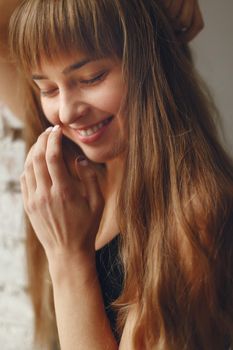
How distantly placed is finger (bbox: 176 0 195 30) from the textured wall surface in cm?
33

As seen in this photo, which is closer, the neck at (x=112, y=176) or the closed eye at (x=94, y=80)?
the closed eye at (x=94, y=80)

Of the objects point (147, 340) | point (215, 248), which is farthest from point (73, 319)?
point (215, 248)

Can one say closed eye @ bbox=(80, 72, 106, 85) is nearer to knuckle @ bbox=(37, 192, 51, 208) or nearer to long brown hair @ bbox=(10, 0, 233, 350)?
long brown hair @ bbox=(10, 0, 233, 350)

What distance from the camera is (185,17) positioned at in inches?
26.1

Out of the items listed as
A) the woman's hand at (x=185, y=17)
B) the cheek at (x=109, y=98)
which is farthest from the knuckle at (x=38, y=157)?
the woman's hand at (x=185, y=17)

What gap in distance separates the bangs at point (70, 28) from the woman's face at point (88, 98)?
0.01 m

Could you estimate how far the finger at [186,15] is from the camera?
658 mm

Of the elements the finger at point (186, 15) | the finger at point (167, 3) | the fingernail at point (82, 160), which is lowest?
the fingernail at point (82, 160)

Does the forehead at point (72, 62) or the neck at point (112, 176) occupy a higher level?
the forehead at point (72, 62)

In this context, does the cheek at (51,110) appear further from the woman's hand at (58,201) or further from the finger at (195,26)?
the finger at (195,26)

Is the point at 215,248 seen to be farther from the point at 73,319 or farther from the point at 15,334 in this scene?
the point at 15,334

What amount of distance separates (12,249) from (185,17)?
19.4 inches

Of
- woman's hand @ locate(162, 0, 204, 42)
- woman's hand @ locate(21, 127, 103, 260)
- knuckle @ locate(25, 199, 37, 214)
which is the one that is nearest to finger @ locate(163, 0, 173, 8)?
woman's hand @ locate(162, 0, 204, 42)

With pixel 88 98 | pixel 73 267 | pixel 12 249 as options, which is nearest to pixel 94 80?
pixel 88 98
